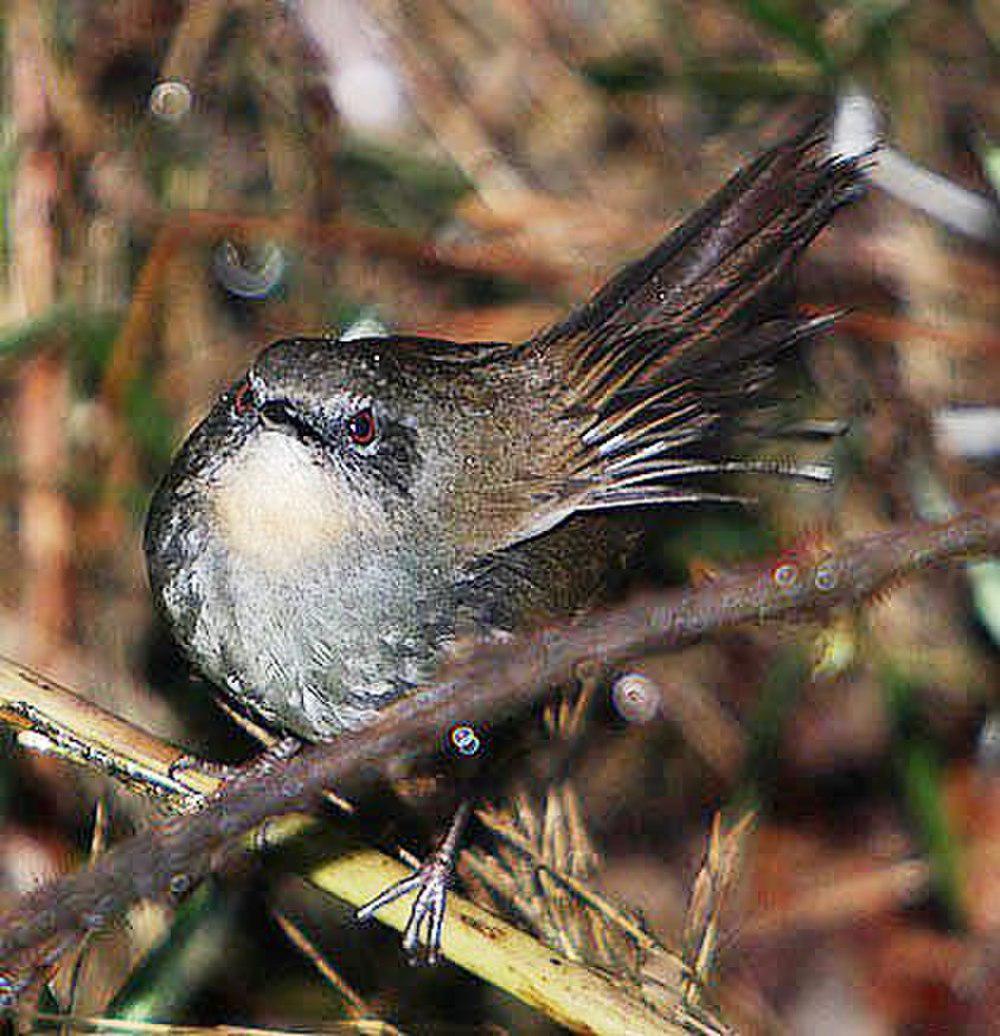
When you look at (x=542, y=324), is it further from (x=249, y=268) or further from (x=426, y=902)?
(x=426, y=902)

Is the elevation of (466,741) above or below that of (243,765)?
above

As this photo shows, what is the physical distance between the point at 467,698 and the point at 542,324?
204cm

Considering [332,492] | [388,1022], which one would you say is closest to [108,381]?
[332,492]

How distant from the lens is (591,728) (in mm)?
3545

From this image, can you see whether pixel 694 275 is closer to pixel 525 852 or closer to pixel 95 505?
pixel 525 852

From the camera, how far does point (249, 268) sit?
3.79 m

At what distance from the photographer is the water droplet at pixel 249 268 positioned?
3.75m

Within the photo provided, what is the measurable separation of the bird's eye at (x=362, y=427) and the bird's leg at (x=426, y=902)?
0.67 meters

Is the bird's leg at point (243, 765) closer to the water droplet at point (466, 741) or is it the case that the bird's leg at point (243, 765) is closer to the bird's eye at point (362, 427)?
the water droplet at point (466, 741)

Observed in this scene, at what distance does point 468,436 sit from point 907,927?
1.66 m

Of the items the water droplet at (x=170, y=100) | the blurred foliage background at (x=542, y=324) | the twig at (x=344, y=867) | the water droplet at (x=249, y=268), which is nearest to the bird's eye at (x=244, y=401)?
the twig at (x=344, y=867)

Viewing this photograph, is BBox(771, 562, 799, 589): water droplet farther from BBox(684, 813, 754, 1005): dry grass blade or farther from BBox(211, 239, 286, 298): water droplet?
BBox(211, 239, 286, 298): water droplet

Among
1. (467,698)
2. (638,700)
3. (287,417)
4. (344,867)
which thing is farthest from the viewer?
(638,700)

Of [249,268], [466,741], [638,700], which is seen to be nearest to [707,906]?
[466,741]
